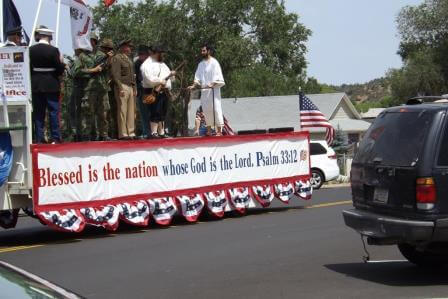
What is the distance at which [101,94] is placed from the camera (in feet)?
43.3

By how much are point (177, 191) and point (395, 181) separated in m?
6.25

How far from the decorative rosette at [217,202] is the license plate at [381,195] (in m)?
6.15

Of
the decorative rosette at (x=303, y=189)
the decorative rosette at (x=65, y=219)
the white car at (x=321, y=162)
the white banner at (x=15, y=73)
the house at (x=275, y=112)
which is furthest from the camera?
the house at (x=275, y=112)

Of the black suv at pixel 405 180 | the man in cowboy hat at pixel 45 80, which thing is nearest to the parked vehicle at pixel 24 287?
the black suv at pixel 405 180

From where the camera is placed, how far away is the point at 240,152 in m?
15.0

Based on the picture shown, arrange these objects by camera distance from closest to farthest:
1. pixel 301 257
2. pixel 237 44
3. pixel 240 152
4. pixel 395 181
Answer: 1. pixel 395 181
2. pixel 301 257
3. pixel 240 152
4. pixel 237 44

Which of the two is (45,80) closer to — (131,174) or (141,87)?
(131,174)

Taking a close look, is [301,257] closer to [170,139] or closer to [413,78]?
[170,139]

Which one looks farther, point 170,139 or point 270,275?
point 170,139

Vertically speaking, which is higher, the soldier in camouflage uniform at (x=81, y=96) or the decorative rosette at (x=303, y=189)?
the soldier in camouflage uniform at (x=81, y=96)

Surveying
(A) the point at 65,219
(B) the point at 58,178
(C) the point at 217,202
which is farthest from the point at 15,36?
(C) the point at 217,202

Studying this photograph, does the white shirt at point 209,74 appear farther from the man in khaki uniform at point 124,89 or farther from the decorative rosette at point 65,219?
the decorative rosette at point 65,219

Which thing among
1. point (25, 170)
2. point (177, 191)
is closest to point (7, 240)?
point (25, 170)

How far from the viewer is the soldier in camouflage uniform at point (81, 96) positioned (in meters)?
13.0
